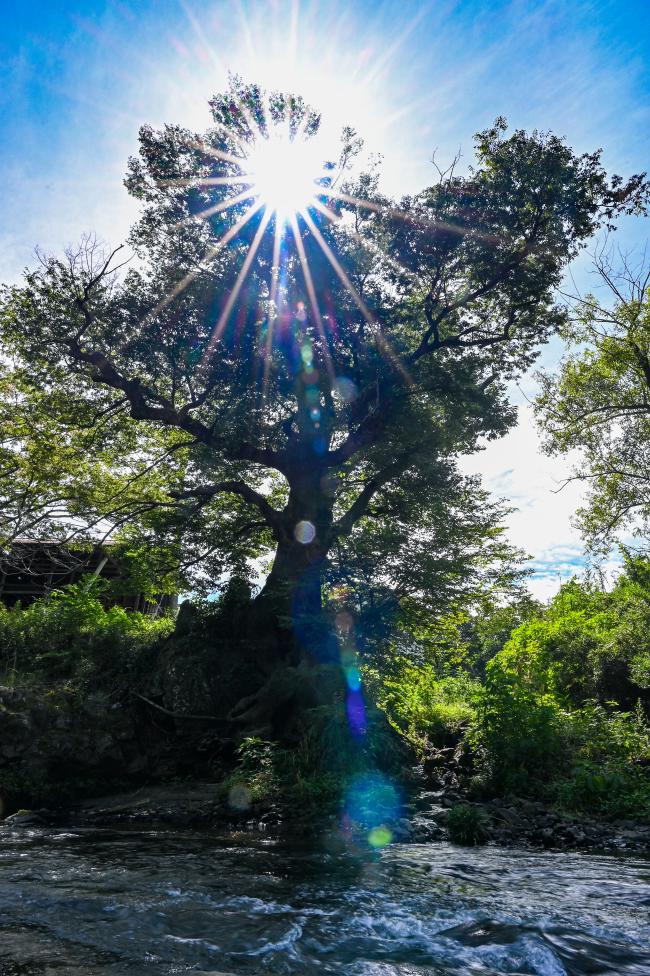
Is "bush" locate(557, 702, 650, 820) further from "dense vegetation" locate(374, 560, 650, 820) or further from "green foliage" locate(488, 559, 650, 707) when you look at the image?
"green foliage" locate(488, 559, 650, 707)

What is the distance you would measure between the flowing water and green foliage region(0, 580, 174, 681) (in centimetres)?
750

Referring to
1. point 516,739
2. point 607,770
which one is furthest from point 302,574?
point 607,770

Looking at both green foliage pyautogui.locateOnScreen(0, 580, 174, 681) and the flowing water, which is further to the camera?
green foliage pyautogui.locateOnScreen(0, 580, 174, 681)

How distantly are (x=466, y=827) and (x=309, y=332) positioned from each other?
1030 centimetres

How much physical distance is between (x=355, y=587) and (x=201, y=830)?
5.49m

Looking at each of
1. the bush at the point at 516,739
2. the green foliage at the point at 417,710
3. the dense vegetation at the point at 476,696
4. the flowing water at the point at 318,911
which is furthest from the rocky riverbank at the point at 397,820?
the green foliage at the point at 417,710

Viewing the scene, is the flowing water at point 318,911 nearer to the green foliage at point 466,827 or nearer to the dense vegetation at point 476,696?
the green foliage at point 466,827

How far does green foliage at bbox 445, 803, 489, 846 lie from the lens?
7.73 metres

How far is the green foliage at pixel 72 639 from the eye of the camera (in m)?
14.4

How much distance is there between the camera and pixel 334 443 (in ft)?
52.2

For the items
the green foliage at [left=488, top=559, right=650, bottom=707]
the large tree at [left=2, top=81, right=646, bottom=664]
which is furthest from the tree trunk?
the green foliage at [left=488, top=559, right=650, bottom=707]

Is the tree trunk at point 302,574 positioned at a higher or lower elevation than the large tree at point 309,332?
lower

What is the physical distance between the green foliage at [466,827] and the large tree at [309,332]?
523 cm

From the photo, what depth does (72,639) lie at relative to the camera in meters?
15.6
